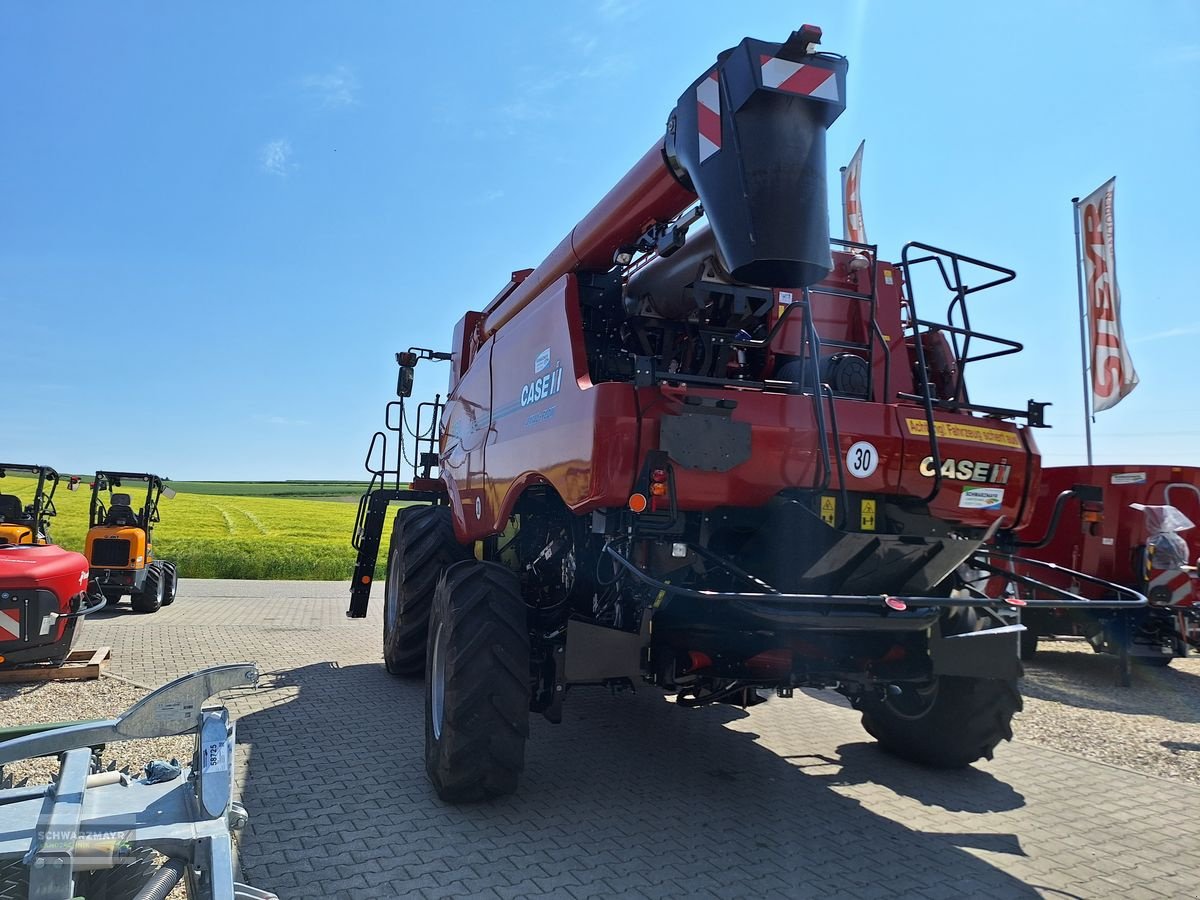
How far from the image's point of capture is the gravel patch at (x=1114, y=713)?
5617 millimetres

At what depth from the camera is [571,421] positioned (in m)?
3.67

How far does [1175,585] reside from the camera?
8.38m

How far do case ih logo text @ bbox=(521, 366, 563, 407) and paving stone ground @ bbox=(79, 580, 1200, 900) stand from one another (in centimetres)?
207

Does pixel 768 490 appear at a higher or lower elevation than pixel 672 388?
lower

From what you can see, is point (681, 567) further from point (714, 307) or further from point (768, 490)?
point (714, 307)

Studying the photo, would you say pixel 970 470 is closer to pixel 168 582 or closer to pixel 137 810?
pixel 137 810

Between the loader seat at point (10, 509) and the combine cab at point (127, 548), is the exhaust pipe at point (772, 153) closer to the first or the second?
the loader seat at point (10, 509)

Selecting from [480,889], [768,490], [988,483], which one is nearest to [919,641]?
[988,483]

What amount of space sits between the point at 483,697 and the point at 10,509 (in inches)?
233

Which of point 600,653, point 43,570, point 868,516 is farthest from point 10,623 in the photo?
point 868,516

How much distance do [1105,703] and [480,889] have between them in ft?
20.8

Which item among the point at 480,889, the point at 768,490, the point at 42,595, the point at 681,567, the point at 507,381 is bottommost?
the point at 480,889

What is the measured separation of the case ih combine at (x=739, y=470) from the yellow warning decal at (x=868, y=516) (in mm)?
12

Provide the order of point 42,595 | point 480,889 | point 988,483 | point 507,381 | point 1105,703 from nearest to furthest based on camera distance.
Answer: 1. point 480,889
2. point 988,483
3. point 507,381
4. point 42,595
5. point 1105,703
